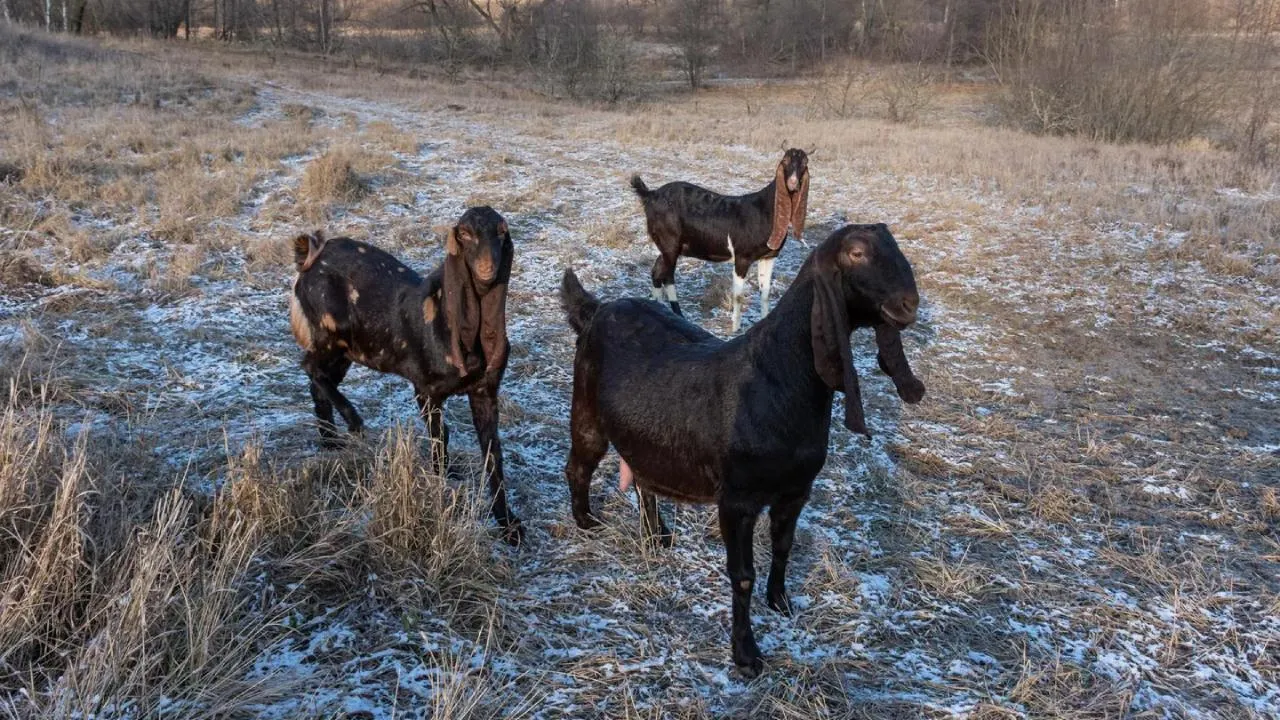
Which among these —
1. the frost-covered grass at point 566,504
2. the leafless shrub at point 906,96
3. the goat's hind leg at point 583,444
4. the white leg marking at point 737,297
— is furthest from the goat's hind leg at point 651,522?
the leafless shrub at point 906,96

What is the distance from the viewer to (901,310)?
2770 millimetres

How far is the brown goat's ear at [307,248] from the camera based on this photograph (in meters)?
5.31

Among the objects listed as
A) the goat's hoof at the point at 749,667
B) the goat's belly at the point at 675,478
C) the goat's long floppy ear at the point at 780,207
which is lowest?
the goat's hoof at the point at 749,667

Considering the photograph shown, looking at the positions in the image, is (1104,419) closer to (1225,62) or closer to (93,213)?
(93,213)

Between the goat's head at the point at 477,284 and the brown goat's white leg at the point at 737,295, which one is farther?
the brown goat's white leg at the point at 737,295

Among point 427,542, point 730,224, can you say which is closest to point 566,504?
point 427,542

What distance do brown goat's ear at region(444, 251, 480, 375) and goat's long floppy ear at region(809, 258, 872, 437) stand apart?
199cm

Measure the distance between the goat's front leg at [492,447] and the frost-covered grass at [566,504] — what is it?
17cm

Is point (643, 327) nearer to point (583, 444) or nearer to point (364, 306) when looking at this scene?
point (583, 444)

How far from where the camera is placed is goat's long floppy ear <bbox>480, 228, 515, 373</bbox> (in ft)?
13.8

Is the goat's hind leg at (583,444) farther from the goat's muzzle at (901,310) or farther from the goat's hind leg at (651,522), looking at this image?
the goat's muzzle at (901,310)

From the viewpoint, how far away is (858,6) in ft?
169

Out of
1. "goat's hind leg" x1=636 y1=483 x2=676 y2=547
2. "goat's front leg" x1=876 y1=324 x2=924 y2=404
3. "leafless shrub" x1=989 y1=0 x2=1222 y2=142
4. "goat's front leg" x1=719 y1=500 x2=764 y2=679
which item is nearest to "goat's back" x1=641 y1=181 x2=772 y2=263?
"goat's hind leg" x1=636 y1=483 x2=676 y2=547

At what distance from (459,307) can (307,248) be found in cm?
185
